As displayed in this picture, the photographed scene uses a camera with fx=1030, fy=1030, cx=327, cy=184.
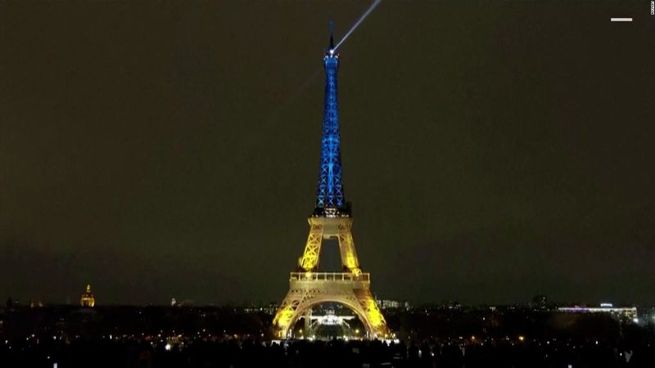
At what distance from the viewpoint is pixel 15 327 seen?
100188mm

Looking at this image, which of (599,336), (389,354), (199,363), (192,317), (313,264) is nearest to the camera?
(199,363)

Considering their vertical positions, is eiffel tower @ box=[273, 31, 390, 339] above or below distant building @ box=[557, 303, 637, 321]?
below

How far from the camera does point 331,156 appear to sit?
227 ft

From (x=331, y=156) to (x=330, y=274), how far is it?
27.3 feet

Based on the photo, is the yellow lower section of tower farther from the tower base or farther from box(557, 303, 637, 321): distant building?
box(557, 303, 637, 321): distant building

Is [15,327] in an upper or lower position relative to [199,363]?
upper

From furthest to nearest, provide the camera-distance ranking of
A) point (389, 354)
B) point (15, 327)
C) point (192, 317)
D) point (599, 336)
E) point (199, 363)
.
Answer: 1. point (192, 317)
2. point (15, 327)
3. point (599, 336)
4. point (389, 354)
5. point (199, 363)

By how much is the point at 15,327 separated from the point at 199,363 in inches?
2445

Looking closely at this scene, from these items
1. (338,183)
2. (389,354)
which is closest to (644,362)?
(389,354)

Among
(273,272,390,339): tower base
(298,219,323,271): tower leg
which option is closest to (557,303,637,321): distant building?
(273,272,390,339): tower base

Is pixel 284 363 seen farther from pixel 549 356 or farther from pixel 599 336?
pixel 599 336

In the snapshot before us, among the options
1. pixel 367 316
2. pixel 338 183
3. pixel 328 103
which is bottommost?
pixel 367 316

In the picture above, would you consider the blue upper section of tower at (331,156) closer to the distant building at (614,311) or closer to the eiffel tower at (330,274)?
the eiffel tower at (330,274)

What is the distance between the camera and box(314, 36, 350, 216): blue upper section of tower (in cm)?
6788
